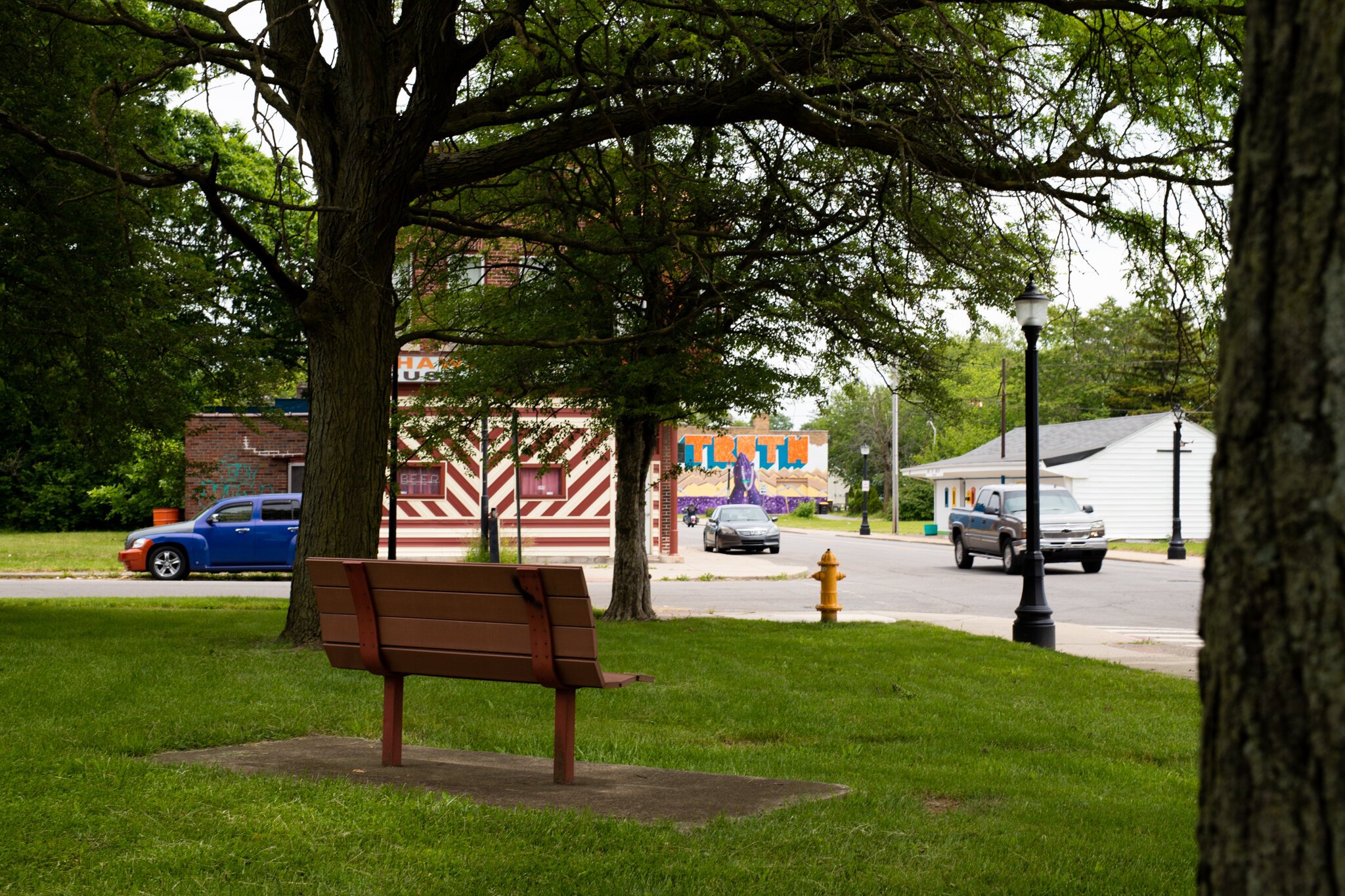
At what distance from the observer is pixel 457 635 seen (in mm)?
5812

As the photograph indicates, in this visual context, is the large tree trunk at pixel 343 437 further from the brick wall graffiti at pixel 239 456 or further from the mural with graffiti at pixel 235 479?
the mural with graffiti at pixel 235 479

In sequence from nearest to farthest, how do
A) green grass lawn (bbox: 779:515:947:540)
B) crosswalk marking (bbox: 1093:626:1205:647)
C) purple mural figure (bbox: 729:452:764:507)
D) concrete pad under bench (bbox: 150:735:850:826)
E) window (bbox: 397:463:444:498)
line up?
concrete pad under bench (bbox: 150:735:850:826) → crosswalk marking (bbox: 1093:626:1205:647) → window (bbox: 397:463:444:498) → green grass lawn (bbox: 779:515:947:540) → purple mural figure (bbox: 729:452:764:507)

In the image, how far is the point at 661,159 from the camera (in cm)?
1577

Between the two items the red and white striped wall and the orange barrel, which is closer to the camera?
the red and white striped wall

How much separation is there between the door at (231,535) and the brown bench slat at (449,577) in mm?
21051

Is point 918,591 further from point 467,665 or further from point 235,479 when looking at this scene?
point 235,479

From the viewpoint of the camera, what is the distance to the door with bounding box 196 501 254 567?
25.9 metres

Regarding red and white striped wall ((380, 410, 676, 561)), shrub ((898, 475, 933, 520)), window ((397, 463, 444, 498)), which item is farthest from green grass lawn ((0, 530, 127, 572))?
shrub ((898, 475, 933, 520))

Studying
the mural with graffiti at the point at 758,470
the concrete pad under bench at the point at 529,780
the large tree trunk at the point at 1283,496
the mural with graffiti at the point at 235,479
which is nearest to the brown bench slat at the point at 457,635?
the concrete pad under bench at the point at 529,780

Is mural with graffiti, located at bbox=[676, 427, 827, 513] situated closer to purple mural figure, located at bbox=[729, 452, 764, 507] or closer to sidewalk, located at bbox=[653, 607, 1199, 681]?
purple mural figure, located at bbox=[729, 452, 764, 507]

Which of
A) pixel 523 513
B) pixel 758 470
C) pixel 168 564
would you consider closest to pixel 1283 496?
pixel 168 564

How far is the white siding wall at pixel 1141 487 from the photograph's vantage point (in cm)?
4722

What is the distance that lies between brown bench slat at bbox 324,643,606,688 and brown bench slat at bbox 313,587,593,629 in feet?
0.55

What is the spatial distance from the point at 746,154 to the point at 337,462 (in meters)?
6.43
